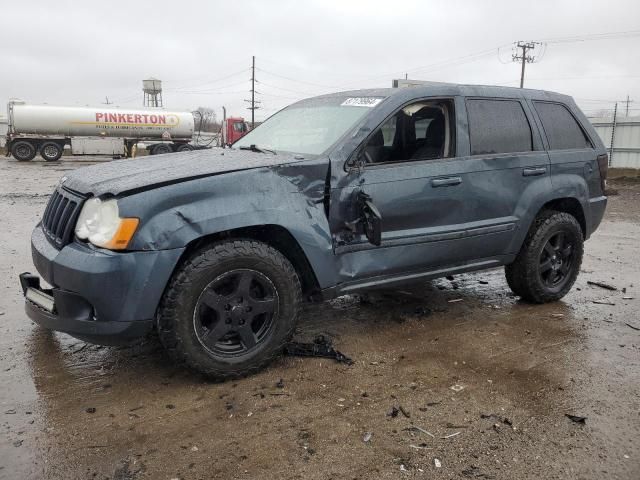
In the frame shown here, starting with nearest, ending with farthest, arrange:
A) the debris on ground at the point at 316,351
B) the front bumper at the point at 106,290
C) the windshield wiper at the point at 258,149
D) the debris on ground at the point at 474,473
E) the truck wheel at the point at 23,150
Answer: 1. the debris on ground at the point at 474,473
2. the front bumper at the point at 106,290
3. the debris on ground at the point at 316,351
4. the windshield wiper at the point at 258,149
5. the truck wheel at the point at 23,150

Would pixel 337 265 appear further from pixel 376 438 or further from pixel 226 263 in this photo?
pixel 376 438

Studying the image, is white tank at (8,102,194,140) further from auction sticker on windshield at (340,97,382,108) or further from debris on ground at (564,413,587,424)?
debris on ground at (564,413,587,424)

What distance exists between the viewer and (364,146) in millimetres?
3652

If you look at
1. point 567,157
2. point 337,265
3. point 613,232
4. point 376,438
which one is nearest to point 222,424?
point 376,438

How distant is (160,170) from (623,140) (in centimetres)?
2304

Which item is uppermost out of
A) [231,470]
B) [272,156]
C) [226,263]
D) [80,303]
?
[272,156]

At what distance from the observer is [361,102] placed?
398 centimetres

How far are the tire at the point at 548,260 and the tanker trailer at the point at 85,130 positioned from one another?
27.5 metres

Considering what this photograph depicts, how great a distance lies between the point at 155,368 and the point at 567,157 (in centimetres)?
381

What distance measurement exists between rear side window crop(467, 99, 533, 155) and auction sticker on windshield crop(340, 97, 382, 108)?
0.82 meters

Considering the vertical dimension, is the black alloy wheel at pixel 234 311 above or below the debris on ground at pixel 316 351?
above

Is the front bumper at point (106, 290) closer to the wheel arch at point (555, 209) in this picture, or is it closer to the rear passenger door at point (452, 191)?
the rear passenger door at point (452, 191)

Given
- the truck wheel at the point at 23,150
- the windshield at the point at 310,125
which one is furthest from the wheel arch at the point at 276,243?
the truck wheel at the point at 23,150

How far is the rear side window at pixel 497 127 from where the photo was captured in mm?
4203
